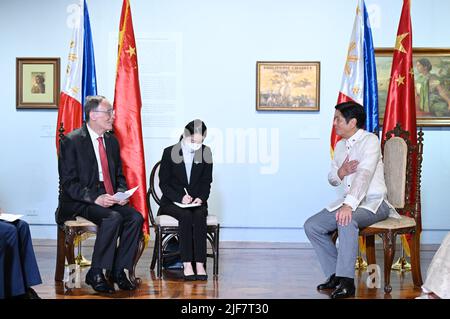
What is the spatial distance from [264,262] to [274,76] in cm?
213

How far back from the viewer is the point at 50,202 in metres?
7.08

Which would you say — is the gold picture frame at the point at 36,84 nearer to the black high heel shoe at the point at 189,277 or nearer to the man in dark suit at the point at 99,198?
the man in dark suit at the point at 99,198

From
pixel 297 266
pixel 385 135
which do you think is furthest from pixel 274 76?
pixel 297 266

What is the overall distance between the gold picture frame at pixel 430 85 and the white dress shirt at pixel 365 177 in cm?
221

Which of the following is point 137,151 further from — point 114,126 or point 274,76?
point 274,76

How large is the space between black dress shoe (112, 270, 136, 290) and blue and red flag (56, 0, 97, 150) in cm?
145

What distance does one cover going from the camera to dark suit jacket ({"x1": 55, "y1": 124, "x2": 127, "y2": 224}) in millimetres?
4742

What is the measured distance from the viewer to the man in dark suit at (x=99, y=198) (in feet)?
15.1

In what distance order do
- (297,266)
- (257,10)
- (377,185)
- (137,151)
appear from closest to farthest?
(377,185) < (137,151) < (297,266) < (257,10)

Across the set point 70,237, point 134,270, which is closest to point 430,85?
point 134,270

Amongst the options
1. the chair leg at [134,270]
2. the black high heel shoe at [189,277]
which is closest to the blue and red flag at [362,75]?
the black high heel shoe at [189,277]

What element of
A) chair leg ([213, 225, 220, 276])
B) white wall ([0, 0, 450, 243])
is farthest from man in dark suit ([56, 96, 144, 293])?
white wall ([0, 0, 450, 243])

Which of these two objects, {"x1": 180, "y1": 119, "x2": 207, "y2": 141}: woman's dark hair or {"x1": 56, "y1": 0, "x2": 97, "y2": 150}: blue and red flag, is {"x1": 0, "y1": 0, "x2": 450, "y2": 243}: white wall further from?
{"x1": 180, "y1": 119, "x2": 207, "y2": 141}: woman's dark hair

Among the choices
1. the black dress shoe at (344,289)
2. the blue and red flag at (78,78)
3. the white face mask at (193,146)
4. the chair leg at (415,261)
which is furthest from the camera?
the blue and red flag at (78,78)
